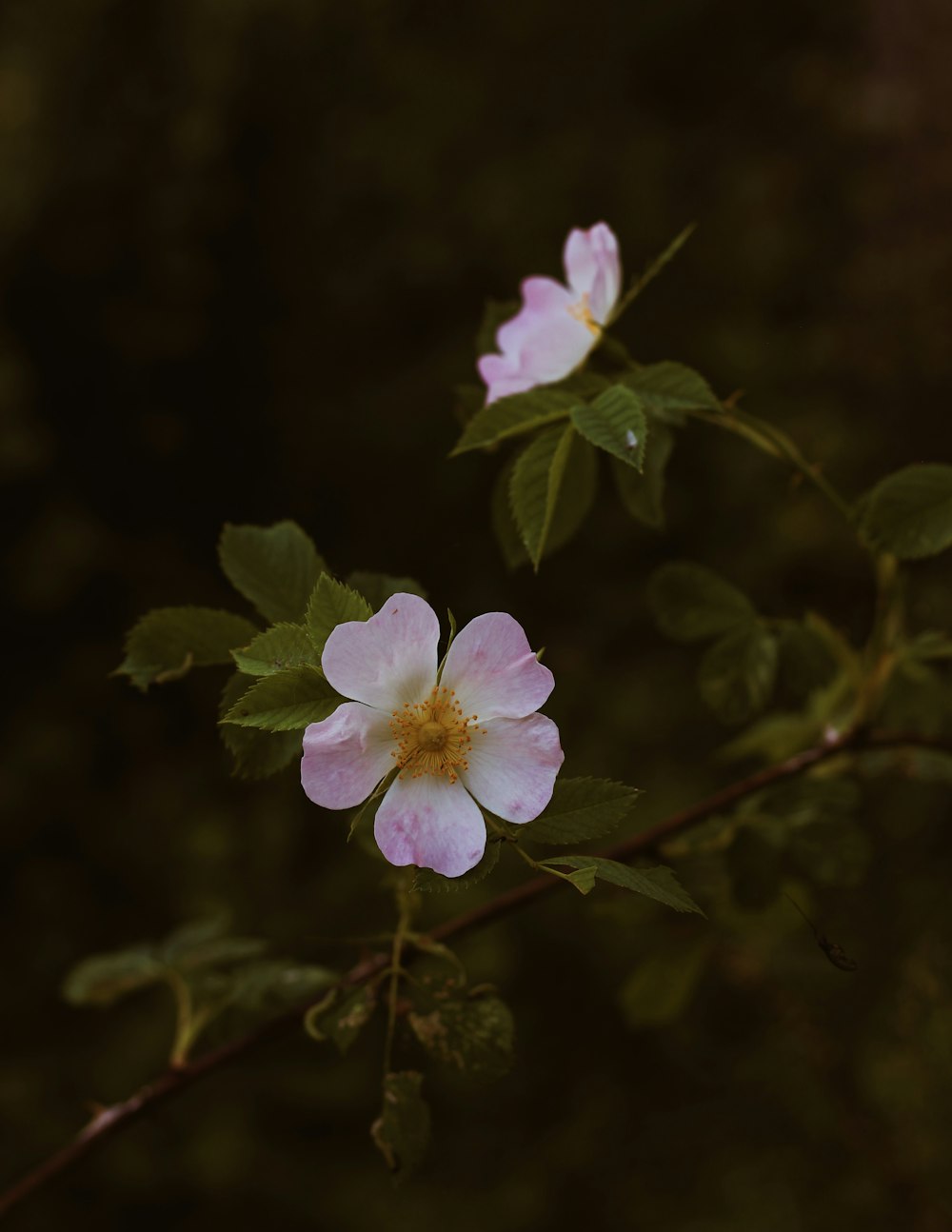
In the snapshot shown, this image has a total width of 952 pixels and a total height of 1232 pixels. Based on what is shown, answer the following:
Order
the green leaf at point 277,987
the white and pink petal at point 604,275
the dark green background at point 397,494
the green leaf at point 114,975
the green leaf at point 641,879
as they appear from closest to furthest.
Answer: the green leaf at point 641,879
the white and pink petal at point 604,275
the green leaf at point 277,987
the green leaf at point 114,975
the dark green background at point 397,494

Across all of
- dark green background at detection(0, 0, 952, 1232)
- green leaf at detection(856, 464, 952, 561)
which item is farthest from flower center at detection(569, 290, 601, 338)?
dark green background at detection(0, 0, 952, 1232)

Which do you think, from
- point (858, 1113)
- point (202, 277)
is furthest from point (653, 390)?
point (202, 277)

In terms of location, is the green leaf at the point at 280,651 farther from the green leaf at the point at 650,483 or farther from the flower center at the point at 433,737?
the green leaf at the point at 650,483

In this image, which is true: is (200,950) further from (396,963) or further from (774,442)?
(774,442)

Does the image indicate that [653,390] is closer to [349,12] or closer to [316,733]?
[316,733]

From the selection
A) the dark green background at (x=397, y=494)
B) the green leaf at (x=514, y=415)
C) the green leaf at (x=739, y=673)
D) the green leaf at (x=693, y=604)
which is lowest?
the dark green background at (x=397, y=494)

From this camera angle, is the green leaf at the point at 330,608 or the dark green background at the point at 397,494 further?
the dark green background at the point at 397,494

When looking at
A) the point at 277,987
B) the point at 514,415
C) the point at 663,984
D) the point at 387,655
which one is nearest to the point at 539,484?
the point at 514,415

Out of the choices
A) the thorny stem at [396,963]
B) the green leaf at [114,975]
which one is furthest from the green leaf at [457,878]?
the green leaf at [114,975]
